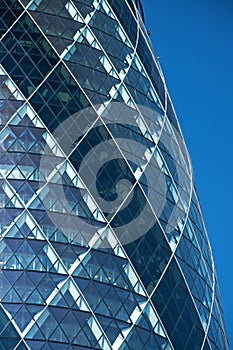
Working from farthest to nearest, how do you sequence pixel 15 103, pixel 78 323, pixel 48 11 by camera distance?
1. pixel 48 11
2. pixel 15 103
3. pixel 78 323

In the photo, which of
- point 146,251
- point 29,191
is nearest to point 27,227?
point 29,191

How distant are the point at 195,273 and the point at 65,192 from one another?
6231 millimetres

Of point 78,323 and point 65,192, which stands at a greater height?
point 65,192

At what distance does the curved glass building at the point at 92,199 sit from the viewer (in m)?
46.6

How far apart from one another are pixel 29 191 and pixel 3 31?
6.77 metres

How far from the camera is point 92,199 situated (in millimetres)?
48531

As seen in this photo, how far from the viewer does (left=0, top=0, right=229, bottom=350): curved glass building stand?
1833 inches

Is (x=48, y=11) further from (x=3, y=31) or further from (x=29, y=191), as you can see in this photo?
(x=29, y=191)

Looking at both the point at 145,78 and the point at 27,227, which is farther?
the point at 145,78

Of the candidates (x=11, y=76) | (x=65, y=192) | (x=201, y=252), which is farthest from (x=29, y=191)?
(x=201, y=252)

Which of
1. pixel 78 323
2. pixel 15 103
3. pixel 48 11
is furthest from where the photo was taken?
pixel 48 11

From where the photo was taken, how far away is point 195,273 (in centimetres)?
5119

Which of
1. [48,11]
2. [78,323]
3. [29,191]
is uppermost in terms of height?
[48,11]

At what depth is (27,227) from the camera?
47.2 m
